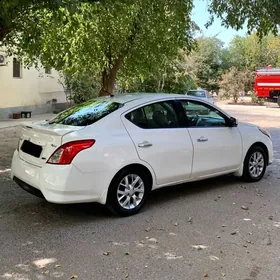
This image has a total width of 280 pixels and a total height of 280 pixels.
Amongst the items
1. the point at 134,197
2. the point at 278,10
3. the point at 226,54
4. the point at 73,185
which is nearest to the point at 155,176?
the point at 134,197

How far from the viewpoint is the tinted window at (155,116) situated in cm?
496

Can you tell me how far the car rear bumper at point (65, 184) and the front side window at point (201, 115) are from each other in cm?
184

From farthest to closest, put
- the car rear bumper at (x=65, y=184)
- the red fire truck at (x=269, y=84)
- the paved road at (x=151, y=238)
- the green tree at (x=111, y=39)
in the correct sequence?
the red fire truck at (x=269, y=84)
the green tree at (x=111, y=39)
the car rear bumper at (x=65, y=184)
the paved road at (x=151, y=238)

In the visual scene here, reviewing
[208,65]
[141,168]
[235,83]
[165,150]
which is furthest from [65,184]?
[208,65]

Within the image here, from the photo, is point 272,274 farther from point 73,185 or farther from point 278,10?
point 278,10

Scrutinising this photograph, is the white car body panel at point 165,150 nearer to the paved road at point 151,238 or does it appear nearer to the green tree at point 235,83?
the paved road at point 151,238

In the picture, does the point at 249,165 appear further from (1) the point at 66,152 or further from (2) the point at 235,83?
(2) the point at 235,83

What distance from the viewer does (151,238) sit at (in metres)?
4.06

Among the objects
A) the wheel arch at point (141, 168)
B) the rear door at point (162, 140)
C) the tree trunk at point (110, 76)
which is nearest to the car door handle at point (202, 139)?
the rear door at point (162, 140)

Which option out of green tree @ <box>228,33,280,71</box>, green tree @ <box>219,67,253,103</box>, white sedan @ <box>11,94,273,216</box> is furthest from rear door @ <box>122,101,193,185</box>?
green tree @ <box>228,33,280,71</box>

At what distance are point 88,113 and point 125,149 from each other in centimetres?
85

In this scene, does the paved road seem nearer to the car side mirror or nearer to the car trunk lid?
the car trunk lid

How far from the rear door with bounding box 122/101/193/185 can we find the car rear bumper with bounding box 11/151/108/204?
75cm

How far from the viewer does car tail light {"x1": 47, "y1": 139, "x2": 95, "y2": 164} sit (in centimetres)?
423
